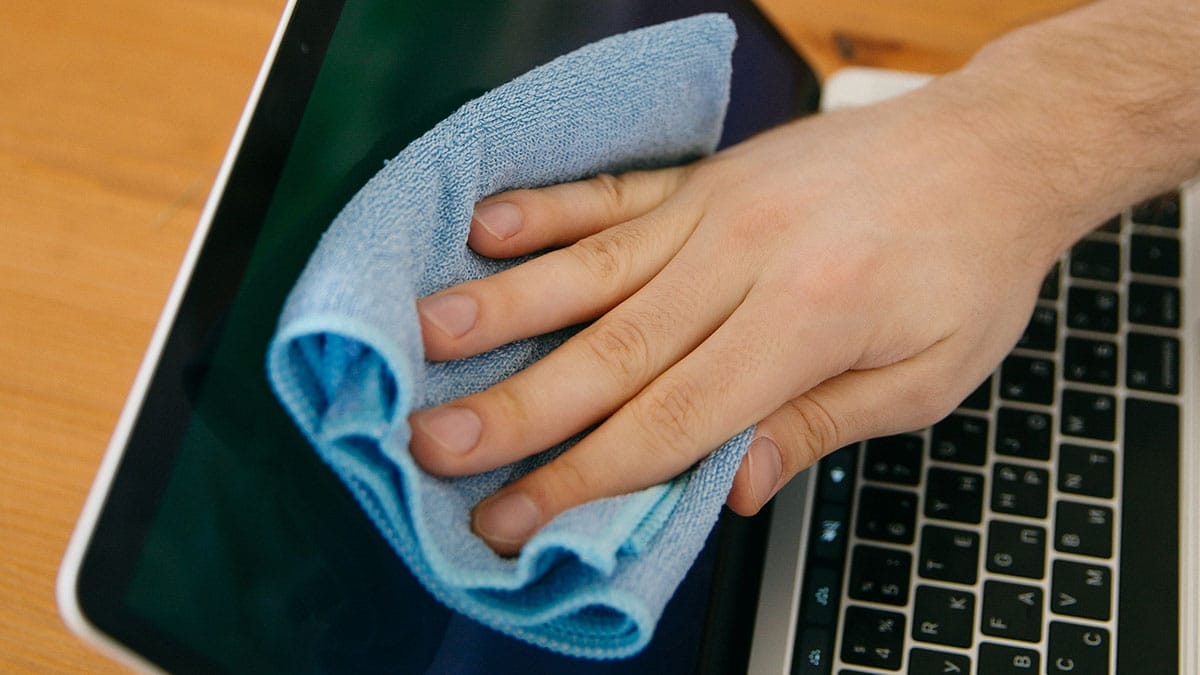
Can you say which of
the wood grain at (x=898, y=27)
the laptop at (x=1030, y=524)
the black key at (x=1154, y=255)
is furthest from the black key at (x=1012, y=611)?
the wood grain at (x=898, y=27)

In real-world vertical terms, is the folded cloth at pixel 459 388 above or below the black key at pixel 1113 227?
above

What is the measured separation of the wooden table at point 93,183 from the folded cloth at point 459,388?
23 cm

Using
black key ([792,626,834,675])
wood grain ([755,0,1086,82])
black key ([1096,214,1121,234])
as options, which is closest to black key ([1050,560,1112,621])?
black key ([792,626,834,675])

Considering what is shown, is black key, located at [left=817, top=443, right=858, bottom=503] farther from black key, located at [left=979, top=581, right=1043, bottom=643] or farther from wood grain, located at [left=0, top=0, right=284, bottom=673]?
wood grain, located at [left=0, top=0, right=284, bottom=673]

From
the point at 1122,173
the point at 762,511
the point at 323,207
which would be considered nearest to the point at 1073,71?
the point at 1122,173

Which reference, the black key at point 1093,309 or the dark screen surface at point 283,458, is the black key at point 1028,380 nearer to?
the black key at point 1093,309

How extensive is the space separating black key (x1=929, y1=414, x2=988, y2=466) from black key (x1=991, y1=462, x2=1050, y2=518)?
0.5 inches

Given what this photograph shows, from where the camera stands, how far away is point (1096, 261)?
518 millimetres

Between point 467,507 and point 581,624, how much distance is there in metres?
0.05

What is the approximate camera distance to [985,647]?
15.7 inches

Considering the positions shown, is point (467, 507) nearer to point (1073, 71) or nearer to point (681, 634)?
point (681, 634)

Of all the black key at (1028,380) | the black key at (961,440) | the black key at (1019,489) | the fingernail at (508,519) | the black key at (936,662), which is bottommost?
the black key at (936,662)

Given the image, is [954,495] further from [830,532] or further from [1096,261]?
[1096,261]

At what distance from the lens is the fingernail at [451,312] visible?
305 millimetres
